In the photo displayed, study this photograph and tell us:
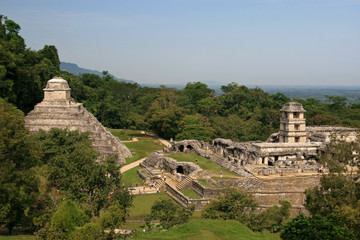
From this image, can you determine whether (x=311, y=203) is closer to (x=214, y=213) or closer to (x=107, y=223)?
(x=214, y=213)

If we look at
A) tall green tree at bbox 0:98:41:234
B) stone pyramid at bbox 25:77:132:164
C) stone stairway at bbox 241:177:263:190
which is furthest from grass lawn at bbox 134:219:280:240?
stone pyramid at bbox 25:77:132:164

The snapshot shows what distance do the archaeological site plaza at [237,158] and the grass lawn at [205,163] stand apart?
1.80ft

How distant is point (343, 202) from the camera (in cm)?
1886

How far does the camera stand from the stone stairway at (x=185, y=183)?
29384mm

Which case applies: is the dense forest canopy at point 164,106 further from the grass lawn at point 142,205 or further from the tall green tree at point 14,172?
the tall green tree at point 14,172

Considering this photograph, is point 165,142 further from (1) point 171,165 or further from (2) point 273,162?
(2) point 273,162

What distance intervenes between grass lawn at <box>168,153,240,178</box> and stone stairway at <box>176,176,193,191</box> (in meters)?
2.43

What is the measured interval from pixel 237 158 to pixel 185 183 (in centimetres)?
800

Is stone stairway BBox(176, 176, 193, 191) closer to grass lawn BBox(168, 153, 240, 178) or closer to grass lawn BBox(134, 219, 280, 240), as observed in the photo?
grass lawn BBox(168, 153, 240, 178)

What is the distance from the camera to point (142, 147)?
4909cm

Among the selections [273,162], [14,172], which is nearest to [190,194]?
[273,162]

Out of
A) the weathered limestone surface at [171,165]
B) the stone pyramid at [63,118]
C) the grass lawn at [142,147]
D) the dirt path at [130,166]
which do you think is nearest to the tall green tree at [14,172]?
the weathered limestone surface at [171,165]

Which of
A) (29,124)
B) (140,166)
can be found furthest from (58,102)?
(140,166)

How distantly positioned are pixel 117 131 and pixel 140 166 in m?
23.4
